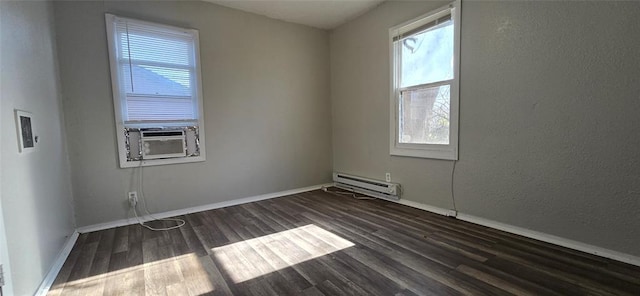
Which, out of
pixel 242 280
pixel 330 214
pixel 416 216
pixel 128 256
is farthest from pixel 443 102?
pixel 128 256

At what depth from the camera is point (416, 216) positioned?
281 centimetres

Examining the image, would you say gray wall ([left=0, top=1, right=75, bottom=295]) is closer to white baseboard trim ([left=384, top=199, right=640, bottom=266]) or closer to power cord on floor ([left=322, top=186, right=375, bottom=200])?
power cord on floor ([left=322, top=186, right=375, bottom=200])

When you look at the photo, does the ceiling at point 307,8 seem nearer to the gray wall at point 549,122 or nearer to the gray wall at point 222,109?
the gray wall at point 222,109

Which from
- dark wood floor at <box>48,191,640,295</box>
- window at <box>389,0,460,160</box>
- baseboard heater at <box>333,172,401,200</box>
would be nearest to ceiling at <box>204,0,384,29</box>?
window at <box>389,0,460,160</box>

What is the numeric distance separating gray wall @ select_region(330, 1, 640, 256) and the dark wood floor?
0.94 feet

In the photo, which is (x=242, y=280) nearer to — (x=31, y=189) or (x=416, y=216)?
(x=31, y=189)

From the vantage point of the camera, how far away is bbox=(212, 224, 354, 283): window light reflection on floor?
184 cm

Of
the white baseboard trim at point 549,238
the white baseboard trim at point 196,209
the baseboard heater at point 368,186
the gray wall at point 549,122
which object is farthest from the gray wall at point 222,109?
the white baseboard trim at point 549,238

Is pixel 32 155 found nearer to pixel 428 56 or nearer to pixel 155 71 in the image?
pixel 155 71

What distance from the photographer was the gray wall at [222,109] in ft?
8.39

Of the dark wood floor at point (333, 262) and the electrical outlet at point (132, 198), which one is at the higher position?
the electrical outlet at point (132, 198)

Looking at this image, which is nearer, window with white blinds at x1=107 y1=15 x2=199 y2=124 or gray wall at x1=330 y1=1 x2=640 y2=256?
gray wall at x1=330 y1=1 x2=640 y2=256

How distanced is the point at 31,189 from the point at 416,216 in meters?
3.05

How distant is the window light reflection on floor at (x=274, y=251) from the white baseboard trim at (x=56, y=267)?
0.97 meters
